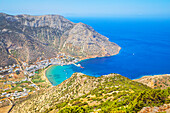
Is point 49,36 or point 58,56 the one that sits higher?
point 49,36

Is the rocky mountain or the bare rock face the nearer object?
the rocky mountain

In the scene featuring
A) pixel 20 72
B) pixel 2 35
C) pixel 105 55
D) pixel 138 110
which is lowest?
pixel 20 72

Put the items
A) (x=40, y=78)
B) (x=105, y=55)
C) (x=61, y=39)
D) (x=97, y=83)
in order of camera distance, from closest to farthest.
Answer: (x=97, y=83), (x=40, y=78), (x=105, y=55), (x=61, y=39)

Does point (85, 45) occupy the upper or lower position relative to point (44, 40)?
upper

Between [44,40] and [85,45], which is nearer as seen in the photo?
[85,45]

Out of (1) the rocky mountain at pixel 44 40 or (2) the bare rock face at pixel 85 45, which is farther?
(2) the bare rock face at pixel 85 45

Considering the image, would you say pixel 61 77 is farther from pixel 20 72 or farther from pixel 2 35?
pixel 2 35

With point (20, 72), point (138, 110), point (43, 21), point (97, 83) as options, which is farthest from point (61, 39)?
point (138, 110)

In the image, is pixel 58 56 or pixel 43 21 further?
pixel 43 21
